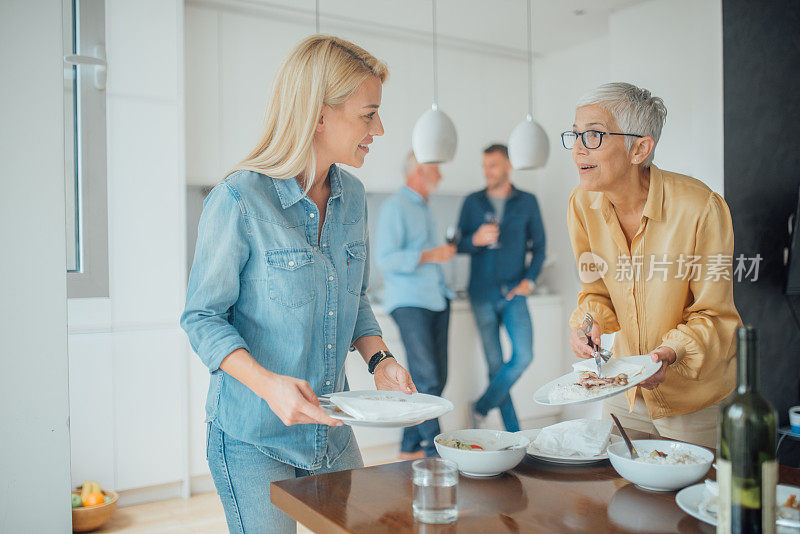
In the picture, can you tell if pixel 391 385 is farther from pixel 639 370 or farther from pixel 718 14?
pixel 718 14

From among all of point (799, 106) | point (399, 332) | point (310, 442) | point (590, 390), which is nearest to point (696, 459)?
point (590, 390)

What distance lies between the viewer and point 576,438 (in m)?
1.36

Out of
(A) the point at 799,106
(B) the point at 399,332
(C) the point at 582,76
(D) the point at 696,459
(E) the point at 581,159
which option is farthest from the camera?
(B) the point at 399,332

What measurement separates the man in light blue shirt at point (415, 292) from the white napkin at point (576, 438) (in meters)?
2.25

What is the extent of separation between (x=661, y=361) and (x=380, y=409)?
78cm

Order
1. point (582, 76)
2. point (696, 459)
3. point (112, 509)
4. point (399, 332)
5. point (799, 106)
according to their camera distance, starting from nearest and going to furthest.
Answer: point (696, 459), point (799, 106), point (112, 509), point (582, 76), point (399, 332)

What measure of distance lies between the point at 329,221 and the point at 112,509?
140 cm

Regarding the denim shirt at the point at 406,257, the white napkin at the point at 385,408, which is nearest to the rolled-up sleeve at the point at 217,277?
the white napkin at the point at 385,408

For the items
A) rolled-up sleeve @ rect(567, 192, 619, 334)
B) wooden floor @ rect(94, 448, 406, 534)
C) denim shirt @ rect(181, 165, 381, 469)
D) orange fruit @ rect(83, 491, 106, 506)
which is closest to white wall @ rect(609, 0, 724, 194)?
rolled-up sleeve @ rect(567, 192, 619, 334)

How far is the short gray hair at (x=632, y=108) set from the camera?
183cm

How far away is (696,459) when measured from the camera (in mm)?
1209

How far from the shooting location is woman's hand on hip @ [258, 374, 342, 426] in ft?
3.88

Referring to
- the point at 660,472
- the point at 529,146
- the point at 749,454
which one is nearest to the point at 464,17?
the point at 529,146

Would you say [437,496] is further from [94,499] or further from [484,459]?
[94,499]
